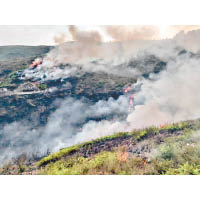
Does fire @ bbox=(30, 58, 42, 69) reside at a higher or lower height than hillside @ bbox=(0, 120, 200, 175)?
higher

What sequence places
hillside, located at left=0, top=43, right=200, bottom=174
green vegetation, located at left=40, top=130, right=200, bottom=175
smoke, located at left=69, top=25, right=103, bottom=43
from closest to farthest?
green vegetation, located at left=40, top=130, right=200, bottom=175, hillside, located at left=0, top=43, right=200, bottom=174, smoke, located at left=69, top=25, right=103, bottom=43

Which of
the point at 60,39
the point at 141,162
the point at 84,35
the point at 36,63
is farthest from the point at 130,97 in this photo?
the point at 36,63

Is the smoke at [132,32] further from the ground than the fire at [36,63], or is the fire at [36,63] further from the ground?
the smoke at [132,32]

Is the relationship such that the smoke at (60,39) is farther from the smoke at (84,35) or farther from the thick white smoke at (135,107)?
the thick white smoke at (135,107)

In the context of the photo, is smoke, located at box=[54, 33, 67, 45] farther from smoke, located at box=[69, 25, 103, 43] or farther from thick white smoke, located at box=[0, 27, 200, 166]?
thick white smoke, located at box=[0, 27, 200, 166]

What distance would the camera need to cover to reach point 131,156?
154 inches

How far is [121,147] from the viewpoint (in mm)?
4055

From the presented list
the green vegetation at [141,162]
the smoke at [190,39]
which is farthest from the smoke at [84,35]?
the green vegetation at [141,162]

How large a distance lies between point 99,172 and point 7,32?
10.5 feet

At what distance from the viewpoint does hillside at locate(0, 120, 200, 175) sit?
12.2 ft

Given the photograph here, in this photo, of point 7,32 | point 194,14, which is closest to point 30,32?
point 7,32

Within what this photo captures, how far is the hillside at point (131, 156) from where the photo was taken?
372 centimetres

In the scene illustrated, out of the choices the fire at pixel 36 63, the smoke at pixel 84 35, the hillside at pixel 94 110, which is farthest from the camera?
the fire at pixel 36 63

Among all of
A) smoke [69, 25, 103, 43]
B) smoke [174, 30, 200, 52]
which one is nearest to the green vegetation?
smoke [174, 30, 200, 52]
